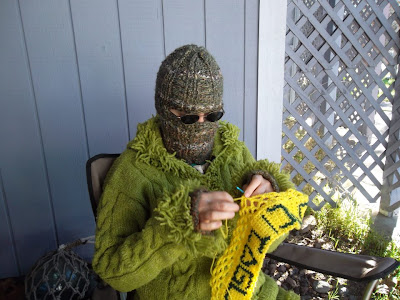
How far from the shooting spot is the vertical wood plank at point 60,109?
1.37m

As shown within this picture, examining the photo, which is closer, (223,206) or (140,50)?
(223,206)

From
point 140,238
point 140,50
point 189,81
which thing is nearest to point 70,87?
point 140,50

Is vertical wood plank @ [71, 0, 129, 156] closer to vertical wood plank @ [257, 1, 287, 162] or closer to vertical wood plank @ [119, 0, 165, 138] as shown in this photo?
vertical wood plank @ [119, 0, 165, 138]

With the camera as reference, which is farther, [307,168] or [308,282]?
[307,168]

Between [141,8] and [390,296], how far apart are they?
81.0 inches

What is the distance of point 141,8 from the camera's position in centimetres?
148

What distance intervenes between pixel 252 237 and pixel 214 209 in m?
0.21

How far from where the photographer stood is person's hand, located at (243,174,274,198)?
0.92 metres

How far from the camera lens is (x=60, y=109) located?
146cm

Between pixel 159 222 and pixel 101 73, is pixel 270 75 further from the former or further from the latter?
pixel 159 222

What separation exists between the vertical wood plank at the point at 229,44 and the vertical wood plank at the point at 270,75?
12 cm

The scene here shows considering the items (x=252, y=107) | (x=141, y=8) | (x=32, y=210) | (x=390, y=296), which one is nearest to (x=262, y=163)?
(x=252, y=107)

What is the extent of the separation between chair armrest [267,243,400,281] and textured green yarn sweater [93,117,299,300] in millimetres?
135

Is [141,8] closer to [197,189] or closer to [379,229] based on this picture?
[197,189]
